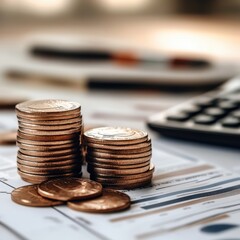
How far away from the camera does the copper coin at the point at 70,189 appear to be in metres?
0.52

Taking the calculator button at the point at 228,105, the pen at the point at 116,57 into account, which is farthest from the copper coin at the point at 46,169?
the pen at the point at 116,57

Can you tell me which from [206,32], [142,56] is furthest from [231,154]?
[206,32]

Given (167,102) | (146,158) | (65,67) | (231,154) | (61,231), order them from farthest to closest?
(65,67) → (167,102) → (231,154) → (146,158) → (61,231)

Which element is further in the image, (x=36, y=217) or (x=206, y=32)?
(x=206, y=32)

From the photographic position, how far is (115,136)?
585 mm

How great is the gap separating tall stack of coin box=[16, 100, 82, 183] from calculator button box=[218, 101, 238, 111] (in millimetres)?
273

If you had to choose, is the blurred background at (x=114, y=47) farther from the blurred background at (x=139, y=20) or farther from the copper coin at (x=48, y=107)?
the copper coin at (x=48, y=107)

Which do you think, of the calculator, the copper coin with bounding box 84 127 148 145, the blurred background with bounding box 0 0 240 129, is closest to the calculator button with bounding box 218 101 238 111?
the calculator

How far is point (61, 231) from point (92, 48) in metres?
0.85

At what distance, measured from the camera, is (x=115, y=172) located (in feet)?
1.87

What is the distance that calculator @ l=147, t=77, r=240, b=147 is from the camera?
28.8 inches

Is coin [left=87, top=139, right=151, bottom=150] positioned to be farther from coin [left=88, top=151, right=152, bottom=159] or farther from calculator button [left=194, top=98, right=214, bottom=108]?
calculator button [left=194, top=98, right=214, bottom=108]

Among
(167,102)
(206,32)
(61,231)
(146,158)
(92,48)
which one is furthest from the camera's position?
(206,32)

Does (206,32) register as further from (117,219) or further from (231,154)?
(117,219)
